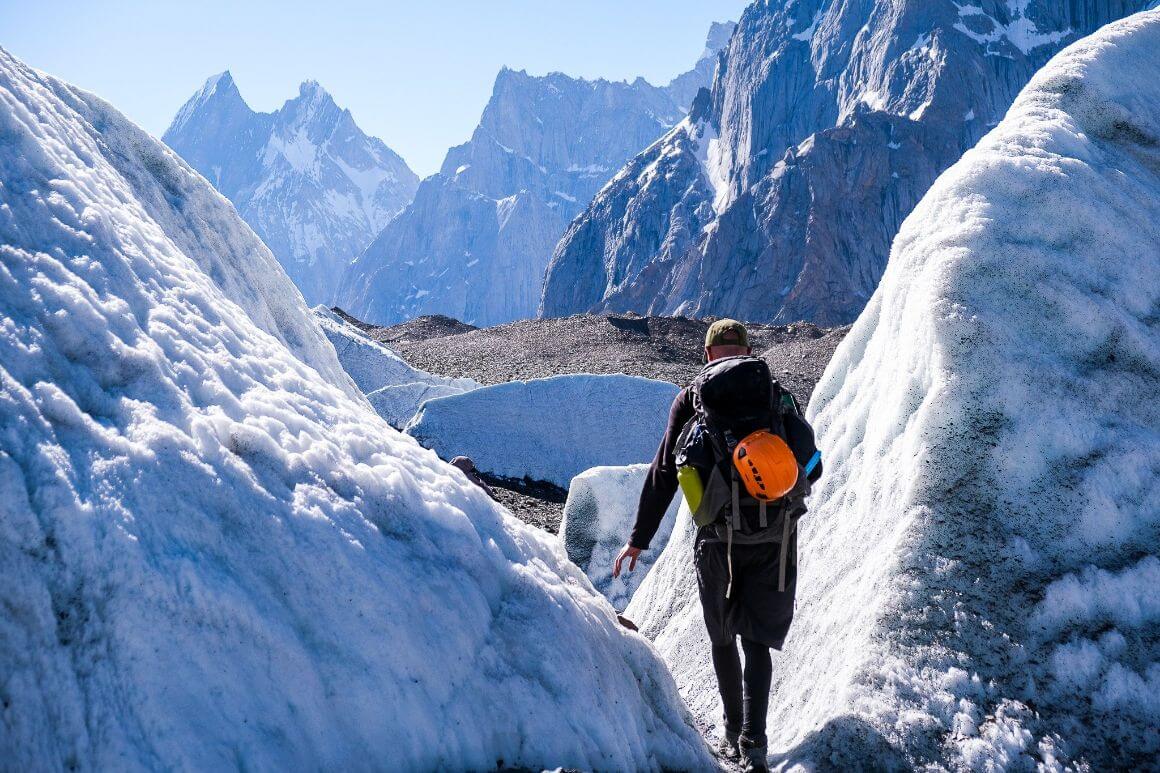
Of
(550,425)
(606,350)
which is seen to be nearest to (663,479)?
(550,425)

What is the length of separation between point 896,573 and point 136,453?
11.8 ft

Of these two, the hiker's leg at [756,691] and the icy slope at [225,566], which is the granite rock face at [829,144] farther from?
the icy slope at [225,566]

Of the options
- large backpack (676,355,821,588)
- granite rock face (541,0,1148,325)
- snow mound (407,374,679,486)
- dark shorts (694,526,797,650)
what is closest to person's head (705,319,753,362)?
large backpack (676,355,821,588)

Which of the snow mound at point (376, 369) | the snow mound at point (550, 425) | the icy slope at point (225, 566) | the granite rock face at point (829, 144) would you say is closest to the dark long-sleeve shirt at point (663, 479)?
the icy slope at point (225, 566)

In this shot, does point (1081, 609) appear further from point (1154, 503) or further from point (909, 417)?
point (909, 417)

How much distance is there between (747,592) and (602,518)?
7.23 m

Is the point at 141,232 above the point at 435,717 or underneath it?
above

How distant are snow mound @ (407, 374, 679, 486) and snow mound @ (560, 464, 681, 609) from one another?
600 centimetres

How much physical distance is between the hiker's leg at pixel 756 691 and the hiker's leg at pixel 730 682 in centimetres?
9

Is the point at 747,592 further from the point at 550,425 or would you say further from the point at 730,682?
the point at 550,425

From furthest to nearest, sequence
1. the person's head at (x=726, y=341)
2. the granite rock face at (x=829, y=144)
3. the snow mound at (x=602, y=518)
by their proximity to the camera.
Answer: the granite rock face at (x=829, y=144) < the snow mound at (x=602, y=518) < the person's head at (x=726, y=341)

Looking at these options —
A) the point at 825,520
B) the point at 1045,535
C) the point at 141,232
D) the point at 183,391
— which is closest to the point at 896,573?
the point at 1045,535

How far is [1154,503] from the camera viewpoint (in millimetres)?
4230

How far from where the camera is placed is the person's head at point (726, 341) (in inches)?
177
